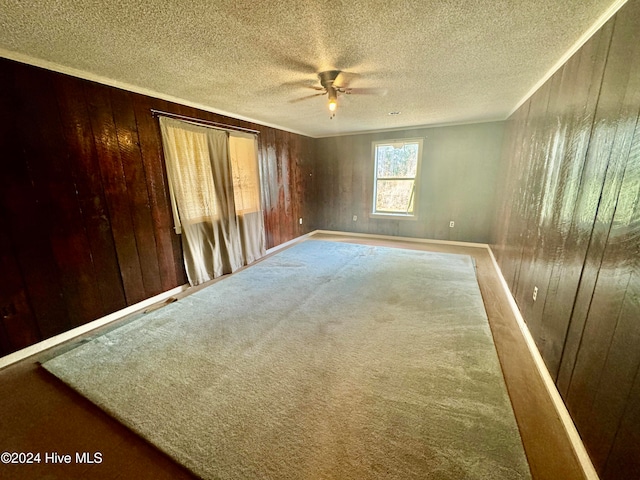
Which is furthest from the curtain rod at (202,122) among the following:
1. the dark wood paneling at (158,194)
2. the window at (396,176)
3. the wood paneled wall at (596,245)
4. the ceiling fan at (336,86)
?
the wood paneled wall at (596,245)

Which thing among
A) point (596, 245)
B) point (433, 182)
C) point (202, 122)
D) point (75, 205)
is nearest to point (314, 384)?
point (596, 245)

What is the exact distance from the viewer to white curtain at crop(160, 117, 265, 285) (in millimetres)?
2824

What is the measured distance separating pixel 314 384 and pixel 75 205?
8.10ft

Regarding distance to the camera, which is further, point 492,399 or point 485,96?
point 485,96

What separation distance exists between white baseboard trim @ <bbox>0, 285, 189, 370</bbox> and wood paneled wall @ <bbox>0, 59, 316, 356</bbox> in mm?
46

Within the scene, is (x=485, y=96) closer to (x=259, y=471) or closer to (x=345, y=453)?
(x=345, y=453)

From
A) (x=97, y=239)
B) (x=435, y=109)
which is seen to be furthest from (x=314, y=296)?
(x=435, y=109)

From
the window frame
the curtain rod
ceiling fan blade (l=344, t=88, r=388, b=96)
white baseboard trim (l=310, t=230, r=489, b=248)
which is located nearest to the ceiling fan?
ceiling fan blade (l=344, t=88, r=388, b=96)

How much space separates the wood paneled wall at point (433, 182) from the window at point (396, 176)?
0.13 metres

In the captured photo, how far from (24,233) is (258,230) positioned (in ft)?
8.48

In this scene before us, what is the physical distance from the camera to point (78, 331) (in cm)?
216

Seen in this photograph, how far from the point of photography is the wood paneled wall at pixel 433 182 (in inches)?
171

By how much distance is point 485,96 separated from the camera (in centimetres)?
281

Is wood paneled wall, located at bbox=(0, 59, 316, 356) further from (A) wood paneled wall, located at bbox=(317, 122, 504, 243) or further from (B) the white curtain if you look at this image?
(A) wood paneled wall, located at bbox=(317, 122, 504, 243)
